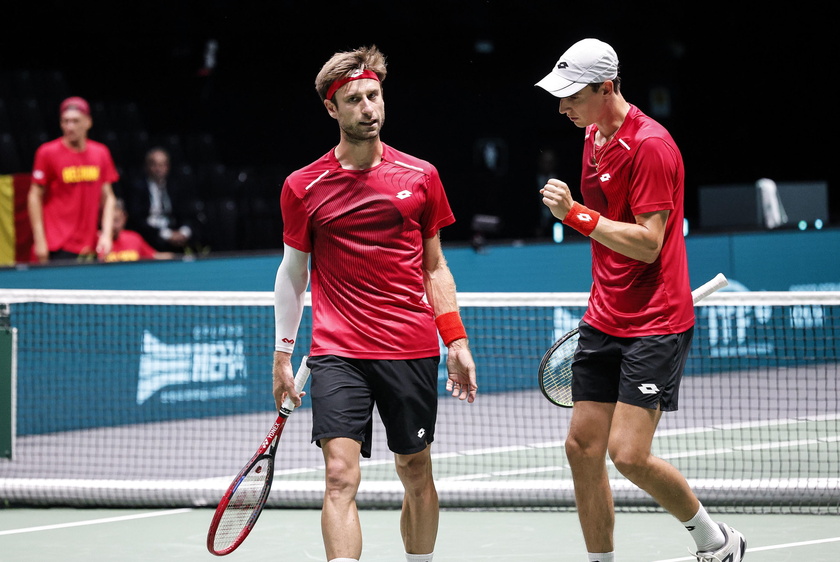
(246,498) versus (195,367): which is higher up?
(195,367)

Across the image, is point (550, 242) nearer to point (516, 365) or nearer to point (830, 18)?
point (516, 365)

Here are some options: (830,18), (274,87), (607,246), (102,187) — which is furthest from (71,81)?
(607,246)

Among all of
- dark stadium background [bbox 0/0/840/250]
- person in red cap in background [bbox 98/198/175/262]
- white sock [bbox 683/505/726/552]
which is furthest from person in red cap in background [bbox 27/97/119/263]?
white sock [bbox 683/505/726/552]

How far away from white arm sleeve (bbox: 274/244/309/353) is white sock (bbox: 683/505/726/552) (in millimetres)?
1639

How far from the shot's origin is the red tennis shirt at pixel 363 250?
15.4ft

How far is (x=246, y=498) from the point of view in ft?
16.7

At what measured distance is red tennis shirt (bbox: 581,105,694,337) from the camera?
475 cm

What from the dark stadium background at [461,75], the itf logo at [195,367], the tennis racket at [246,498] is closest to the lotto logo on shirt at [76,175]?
the itf logo at [195,367]

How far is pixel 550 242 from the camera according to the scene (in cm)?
1162

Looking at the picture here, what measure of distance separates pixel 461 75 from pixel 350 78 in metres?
13.6

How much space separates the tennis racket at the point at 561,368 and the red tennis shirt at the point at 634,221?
0.37 metres

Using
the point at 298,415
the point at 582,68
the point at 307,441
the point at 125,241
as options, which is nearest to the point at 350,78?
the point at 582,68

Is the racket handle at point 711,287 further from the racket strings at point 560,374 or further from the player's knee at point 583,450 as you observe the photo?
the player's knee at point 583,450

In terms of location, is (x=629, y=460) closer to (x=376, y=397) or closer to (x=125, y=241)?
(x=376, y=397)
